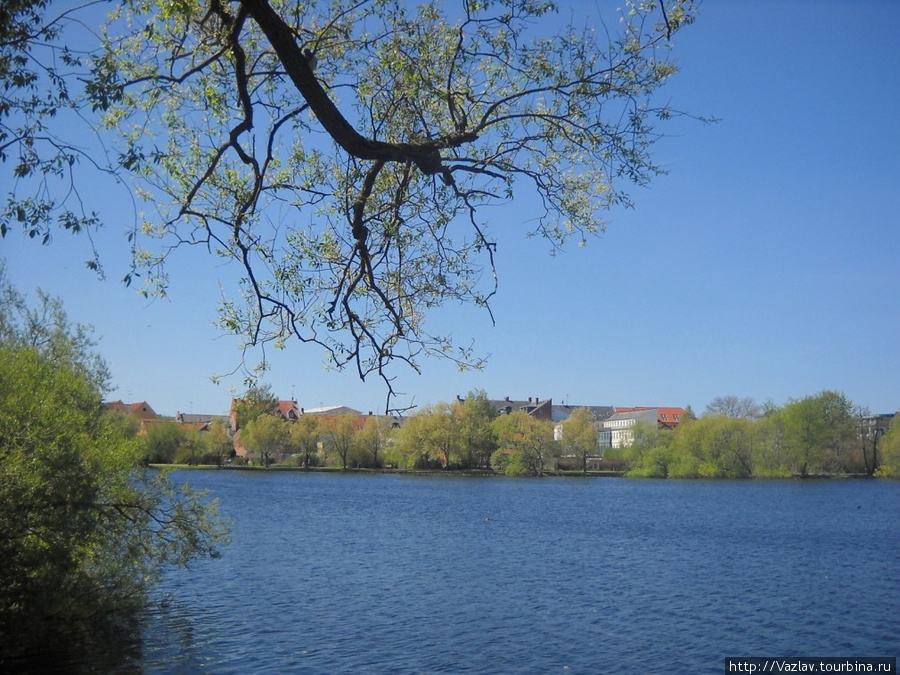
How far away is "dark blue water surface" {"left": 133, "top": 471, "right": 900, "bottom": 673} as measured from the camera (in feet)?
55.3

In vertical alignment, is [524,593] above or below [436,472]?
below

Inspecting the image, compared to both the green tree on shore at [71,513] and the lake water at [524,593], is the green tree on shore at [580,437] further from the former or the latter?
the green tree on shore at [71,513]

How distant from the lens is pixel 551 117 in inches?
222

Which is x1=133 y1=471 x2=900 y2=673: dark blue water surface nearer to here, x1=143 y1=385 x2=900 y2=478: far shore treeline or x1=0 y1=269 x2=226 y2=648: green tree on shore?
x1=0 y1=269 x2=226 y2=648: green tree on shore

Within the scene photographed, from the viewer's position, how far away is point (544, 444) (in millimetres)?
96375

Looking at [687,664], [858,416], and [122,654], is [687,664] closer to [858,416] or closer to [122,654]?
[122,654]

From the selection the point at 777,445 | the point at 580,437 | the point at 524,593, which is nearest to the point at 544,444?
the point at 580,437

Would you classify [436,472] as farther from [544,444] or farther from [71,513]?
[71,513]

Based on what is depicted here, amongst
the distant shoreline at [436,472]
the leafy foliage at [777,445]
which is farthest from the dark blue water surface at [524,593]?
the distant shoreline at [436,472]

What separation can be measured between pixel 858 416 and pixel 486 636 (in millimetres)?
87360

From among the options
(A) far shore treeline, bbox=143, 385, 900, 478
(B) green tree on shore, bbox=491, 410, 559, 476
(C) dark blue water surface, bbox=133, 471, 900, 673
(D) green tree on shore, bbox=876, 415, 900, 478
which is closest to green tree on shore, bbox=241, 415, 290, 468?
(A) far shore treeline, bbox=143, 385, 900, 478

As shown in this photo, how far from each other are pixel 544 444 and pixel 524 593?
73813 millimetres

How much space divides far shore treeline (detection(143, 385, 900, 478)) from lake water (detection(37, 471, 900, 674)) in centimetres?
4132

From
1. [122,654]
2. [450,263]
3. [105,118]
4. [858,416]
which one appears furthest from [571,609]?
[858,416]
